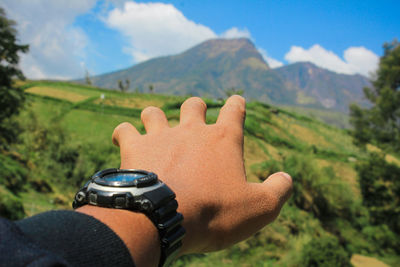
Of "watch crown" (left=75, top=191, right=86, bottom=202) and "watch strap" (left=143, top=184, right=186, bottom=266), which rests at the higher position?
"watch crown" (left=75, top=191, right=86, bottom=202)

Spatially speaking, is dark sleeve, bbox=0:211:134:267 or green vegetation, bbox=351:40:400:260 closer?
dark sleeve, bbox=0:211:134:267

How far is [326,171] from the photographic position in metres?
16.5

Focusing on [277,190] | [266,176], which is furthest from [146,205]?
[266,176]

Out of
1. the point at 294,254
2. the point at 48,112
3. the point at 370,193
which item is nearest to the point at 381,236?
the point at 370,193

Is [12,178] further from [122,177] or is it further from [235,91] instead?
[122,177]

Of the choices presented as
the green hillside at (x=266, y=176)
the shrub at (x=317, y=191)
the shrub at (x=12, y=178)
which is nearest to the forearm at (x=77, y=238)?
the green hillside at (x=266, y=176)

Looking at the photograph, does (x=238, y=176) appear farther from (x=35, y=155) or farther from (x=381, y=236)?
(x=35, y=155)

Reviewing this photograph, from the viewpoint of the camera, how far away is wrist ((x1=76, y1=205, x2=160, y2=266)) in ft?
2.91

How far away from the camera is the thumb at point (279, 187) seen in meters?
1.44

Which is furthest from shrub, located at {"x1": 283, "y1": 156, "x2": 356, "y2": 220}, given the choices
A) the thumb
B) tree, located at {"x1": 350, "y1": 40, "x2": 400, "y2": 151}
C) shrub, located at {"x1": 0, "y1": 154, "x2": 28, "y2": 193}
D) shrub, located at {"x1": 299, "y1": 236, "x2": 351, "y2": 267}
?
the thumb

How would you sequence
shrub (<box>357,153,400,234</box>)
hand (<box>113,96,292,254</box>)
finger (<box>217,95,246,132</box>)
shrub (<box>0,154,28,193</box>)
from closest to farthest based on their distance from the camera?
1. hand (<box>113,96,292,254</box>)
2. finger (<box>217,95,246,132</box>)
3. shrub (<box>0,154,28,193</box>)
4. shrub (<box>357,153,400,234</box>)

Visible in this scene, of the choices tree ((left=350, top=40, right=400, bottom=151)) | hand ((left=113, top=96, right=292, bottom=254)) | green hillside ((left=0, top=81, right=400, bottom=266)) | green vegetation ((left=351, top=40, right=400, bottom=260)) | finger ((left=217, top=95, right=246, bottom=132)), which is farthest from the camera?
tree ((left=350, top=40, right=400, bottom=151))

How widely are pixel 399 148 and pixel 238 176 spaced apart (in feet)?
59.3

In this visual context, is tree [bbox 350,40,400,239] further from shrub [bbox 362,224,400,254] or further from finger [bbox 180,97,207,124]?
finger [bbox 180,97,207,124]
